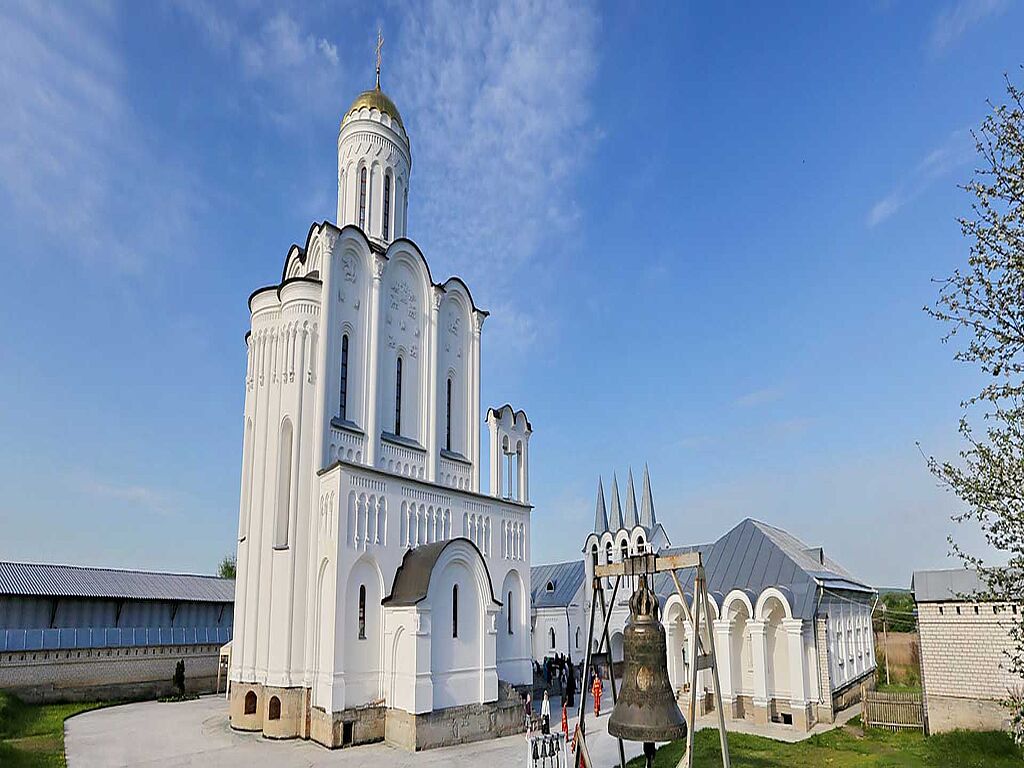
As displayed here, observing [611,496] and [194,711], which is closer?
[194,711]

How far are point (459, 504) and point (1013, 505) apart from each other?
589 inches

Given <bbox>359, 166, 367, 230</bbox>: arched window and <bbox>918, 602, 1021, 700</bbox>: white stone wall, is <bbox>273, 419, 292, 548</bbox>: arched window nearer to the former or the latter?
<bbox>359, 166, 367, 230</bbox>: arched window

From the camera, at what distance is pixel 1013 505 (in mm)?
6469

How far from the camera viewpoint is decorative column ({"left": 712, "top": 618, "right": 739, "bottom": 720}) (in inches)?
722

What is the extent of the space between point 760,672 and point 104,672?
20.2 m

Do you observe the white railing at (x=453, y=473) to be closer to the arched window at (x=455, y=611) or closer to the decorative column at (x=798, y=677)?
the arched window at (x=455, y=611)

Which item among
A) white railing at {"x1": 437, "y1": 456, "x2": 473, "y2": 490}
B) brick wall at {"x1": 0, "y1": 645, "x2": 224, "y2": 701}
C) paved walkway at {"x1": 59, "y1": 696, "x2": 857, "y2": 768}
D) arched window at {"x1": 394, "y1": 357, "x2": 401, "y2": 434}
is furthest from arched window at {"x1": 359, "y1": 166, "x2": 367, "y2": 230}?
brick wall at {"x1": 0, "y1": 645, "x2": 224, "y2": 701}

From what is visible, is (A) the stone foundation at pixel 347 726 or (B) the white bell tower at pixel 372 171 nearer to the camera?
(A) the stone foundation at pixel 347 726

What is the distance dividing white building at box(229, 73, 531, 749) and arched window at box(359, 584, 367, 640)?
0.10ft

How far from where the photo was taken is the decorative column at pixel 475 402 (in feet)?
72.2

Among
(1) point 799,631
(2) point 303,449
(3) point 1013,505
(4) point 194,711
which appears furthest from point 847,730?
(4) point 194,711

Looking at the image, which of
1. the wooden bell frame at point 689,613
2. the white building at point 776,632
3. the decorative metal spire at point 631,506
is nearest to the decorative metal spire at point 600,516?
the decorative metal spire at point 631,506

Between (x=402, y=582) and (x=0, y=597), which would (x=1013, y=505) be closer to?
(x=402, y=582)

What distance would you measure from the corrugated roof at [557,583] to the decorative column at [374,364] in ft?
65.5
